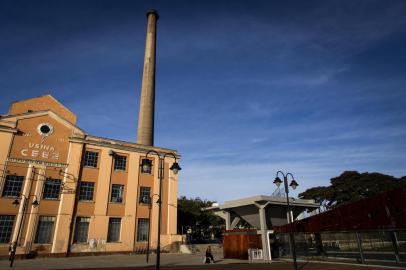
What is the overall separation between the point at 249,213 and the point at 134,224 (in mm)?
Answer: 12680

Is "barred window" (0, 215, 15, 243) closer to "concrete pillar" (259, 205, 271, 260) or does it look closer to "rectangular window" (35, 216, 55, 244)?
"rectangular window" (35, 216, 55, 244)

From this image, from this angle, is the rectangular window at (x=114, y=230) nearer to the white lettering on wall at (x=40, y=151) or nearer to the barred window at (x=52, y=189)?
the barred window at (x=52, y=189)

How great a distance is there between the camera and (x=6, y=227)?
25.0 m

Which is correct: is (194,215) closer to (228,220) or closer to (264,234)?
(228,220)

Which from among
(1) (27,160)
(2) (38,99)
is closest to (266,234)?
(1) (27,160)

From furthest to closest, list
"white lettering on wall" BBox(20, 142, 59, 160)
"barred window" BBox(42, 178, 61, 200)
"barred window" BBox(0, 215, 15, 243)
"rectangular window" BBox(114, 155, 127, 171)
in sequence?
1. "rectangular window" BBox(114, 155, 127, 171)
2. "barred window" BBox(42, 178, 61, 200)
3. "white lettering on wall" BBox(20, 142, 59, 160)
4. "barred window" BBox(0, 215, 15, 243)

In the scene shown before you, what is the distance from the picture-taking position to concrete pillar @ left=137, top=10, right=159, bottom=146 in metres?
39.1

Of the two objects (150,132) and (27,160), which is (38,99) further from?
(150,132)

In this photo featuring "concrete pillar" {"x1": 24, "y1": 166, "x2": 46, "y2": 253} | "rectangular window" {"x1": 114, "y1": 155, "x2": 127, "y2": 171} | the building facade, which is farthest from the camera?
"rectangular window" {"x1": 114, "y1": 155, "x2": 127, "y2": 171}

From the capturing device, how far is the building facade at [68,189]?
1026 inches

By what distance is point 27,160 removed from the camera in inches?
1073

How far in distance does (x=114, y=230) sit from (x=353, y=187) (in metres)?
45.5

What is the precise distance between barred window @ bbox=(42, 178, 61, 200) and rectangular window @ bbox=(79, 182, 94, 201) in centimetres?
207

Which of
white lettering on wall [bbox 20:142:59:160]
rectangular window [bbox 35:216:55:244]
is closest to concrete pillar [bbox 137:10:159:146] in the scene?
white lettering on wall [bbox 20:142:59:160]
